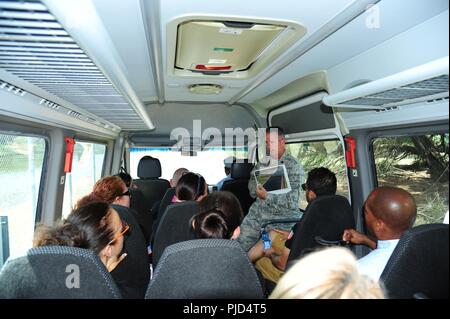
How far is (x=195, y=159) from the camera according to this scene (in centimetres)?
611

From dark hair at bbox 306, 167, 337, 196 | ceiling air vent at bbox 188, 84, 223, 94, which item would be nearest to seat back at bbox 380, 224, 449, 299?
dark hair at bbox 306, 167, 337, 196

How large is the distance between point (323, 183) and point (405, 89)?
6.29 ft

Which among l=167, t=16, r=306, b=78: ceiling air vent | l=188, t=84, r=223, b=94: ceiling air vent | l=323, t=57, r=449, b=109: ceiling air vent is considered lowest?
l=323, t=57, r=449, b=109: ceiling air vent

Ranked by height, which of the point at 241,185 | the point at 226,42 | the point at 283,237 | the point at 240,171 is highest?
the point at 226,42

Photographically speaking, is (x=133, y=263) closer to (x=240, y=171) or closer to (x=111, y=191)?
(x=111, y=191)

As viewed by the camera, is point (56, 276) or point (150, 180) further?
point (150, 180)

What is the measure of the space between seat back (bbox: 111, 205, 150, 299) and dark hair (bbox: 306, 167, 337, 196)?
5.33 feet

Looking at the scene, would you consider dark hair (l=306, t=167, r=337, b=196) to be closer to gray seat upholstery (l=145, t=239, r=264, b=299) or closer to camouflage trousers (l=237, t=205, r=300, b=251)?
camouflage trousers (l=237, t=205, r=300, b=251)

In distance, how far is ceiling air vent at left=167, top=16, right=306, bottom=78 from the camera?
1943 mm

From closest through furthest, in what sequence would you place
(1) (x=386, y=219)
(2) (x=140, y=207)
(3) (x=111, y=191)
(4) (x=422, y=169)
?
(4) (x=422, y=169)
(1) (x=386, y=219)
(3) (x=111, y=191)
(2) (x=140, y=207)

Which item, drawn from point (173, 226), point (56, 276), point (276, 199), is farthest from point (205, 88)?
point (56, 276)
